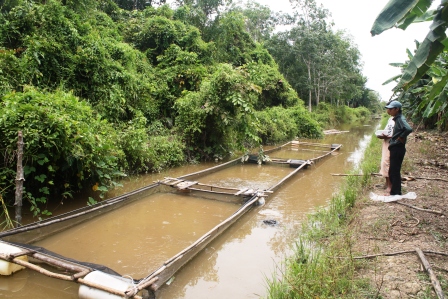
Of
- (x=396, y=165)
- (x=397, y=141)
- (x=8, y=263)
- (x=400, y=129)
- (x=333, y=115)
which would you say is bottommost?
(x=8, y=263)

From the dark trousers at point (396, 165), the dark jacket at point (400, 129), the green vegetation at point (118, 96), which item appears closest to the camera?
the dark jacket at point (400, 129)

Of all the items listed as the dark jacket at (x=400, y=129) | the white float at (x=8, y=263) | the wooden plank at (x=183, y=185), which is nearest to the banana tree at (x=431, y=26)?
the dark jacket at (x=400, y=129)

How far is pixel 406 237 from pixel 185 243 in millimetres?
2634

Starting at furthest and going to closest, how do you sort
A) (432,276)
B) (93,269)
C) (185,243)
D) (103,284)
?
(185,243)
(93,269)
(103,284)
(432,276)

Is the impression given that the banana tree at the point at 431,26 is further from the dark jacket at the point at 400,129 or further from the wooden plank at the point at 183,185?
the wooden plank at the point at 183,185

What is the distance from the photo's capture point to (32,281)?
3.07 metres

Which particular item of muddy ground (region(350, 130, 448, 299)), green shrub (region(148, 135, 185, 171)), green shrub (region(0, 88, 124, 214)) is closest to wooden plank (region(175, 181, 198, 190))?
green shrub (region(0, 88, 124, 214))

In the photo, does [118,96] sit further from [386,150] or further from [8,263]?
[386,150]

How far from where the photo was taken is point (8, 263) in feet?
9.93

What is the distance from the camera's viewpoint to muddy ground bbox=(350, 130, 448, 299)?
255 cm

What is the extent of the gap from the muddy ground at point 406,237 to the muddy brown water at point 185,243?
3.42 ft

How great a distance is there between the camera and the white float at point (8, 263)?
302cm

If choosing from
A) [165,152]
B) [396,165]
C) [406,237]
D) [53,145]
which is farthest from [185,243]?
[165,152]

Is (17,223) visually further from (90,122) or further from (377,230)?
(377,230)
